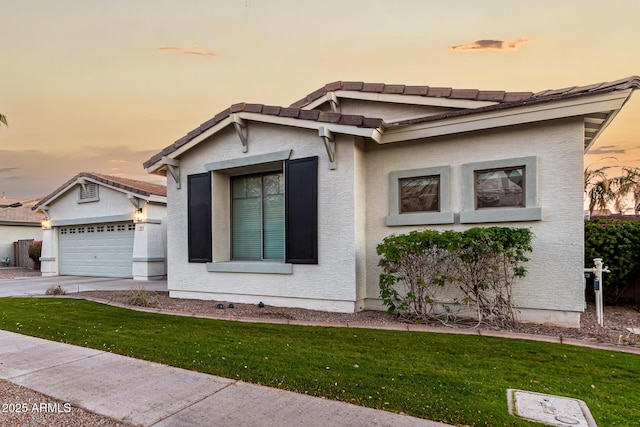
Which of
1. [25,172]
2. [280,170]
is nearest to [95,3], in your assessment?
[280,170]

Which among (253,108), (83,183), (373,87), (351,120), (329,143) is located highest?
(373,87)

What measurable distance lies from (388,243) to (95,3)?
9765 millimetres

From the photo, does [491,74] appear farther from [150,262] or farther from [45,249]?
[45,249]

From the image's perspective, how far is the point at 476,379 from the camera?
12.5 ft

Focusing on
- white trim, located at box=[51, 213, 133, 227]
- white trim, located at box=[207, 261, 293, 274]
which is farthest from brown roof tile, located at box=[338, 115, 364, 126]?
Answer: white trim, located at box=[51, 213, 133, 227]

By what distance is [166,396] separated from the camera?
3.58 meters

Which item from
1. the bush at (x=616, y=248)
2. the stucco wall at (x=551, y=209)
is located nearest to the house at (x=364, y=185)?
the stucco wall at (x=551, y=209)

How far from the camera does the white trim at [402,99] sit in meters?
7.41

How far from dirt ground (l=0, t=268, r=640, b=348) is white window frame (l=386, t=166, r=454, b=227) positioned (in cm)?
192

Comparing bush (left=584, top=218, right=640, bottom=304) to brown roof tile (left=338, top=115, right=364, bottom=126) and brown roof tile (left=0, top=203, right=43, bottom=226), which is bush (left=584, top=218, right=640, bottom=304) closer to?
brown roof tile (left=338, top=115, right=364, bottom=126)

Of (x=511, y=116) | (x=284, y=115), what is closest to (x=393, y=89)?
(x=284, y=115)

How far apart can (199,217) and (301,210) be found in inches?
116

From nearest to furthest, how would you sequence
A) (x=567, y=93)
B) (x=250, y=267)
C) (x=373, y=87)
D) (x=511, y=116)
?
(x=567, y=93) → (x=511, y=116) → (x=250, y=267) → (x=373, y=87)

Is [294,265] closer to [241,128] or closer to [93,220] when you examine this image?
[241,128]
